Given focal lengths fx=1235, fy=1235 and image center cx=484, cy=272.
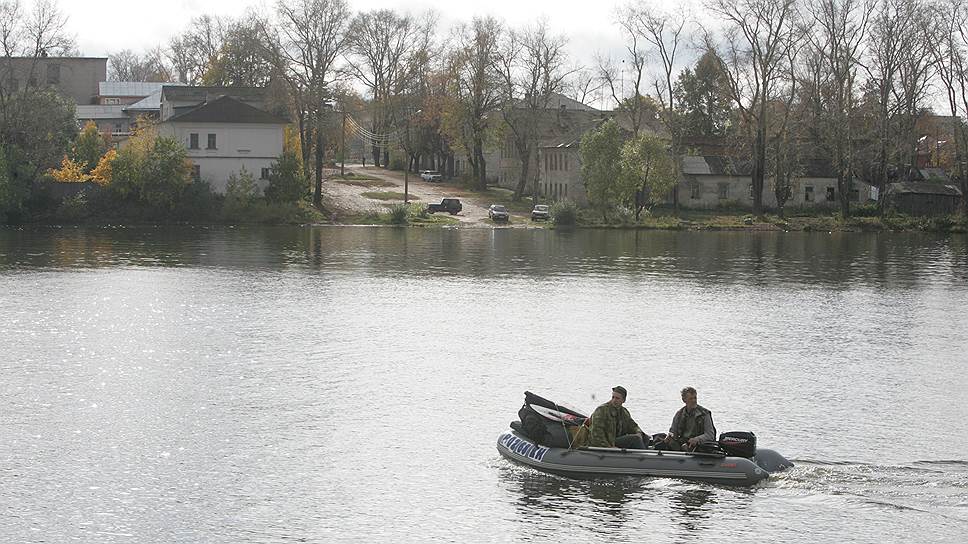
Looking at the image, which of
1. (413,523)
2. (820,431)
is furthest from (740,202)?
(413,523)

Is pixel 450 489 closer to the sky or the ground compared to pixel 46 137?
closer to the ground

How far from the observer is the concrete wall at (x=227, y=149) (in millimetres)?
109062

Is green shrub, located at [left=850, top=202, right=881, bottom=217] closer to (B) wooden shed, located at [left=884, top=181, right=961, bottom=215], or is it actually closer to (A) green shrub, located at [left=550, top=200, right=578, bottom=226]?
(B) wooden shed, located at [left=884, top=181, right=961, bottom=215]

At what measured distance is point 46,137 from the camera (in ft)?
339

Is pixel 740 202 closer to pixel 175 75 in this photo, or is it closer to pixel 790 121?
pixel 790 121

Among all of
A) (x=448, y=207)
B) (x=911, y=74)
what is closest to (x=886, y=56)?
(x=911, y=74)

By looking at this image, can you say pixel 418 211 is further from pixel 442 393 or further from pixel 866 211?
pixel 442 393

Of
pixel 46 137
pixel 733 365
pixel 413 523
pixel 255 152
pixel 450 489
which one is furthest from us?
pixel 255 152

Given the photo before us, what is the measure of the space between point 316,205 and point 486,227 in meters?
16.2

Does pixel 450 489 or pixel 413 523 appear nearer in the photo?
pixel 413 523

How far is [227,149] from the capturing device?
109312 millimetres

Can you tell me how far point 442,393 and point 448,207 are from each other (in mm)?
79541

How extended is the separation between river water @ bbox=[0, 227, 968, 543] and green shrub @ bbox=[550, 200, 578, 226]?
117 feet

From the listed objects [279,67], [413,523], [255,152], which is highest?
[279,67]
